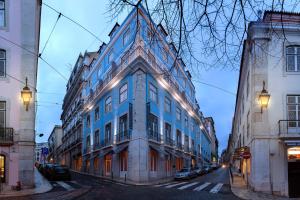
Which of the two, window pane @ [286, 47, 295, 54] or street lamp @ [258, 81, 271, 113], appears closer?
street lamp @ [258, 81, 271, 113]

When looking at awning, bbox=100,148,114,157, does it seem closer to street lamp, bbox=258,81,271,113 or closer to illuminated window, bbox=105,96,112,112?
illuminated window, bbox=105,96,112,112

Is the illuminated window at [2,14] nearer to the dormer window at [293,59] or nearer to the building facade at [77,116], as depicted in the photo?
Result: the dormer window at [293,59]

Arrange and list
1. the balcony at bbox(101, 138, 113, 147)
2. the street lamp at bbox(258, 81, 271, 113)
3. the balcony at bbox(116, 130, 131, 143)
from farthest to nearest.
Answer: the balcony at bbox(101, 138, 113, 147) < the balcony at bbox(116, 130, 131, 143) < the street lamp at bbox(258, 81, 271, 113)

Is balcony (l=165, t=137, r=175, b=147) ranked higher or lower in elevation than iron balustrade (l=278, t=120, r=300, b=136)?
lower

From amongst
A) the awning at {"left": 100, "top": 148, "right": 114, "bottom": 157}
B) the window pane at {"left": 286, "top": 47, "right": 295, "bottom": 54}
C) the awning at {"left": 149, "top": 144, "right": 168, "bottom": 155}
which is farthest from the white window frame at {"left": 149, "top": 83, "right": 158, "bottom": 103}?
the window pane at {"left": 286, "top": 47, "right": 295, "bottom": 54}

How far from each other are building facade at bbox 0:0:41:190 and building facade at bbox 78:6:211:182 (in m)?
6.86

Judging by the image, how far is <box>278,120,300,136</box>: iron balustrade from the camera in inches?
883

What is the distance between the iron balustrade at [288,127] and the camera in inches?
883

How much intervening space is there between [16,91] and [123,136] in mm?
15040

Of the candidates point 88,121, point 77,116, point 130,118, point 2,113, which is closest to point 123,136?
point 130,118

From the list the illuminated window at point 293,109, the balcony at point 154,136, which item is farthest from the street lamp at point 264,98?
the balcony at point 154,136

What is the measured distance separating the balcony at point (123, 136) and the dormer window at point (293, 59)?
1742 cm

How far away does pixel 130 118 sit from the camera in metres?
36.5

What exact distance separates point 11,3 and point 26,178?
11.1 metres
